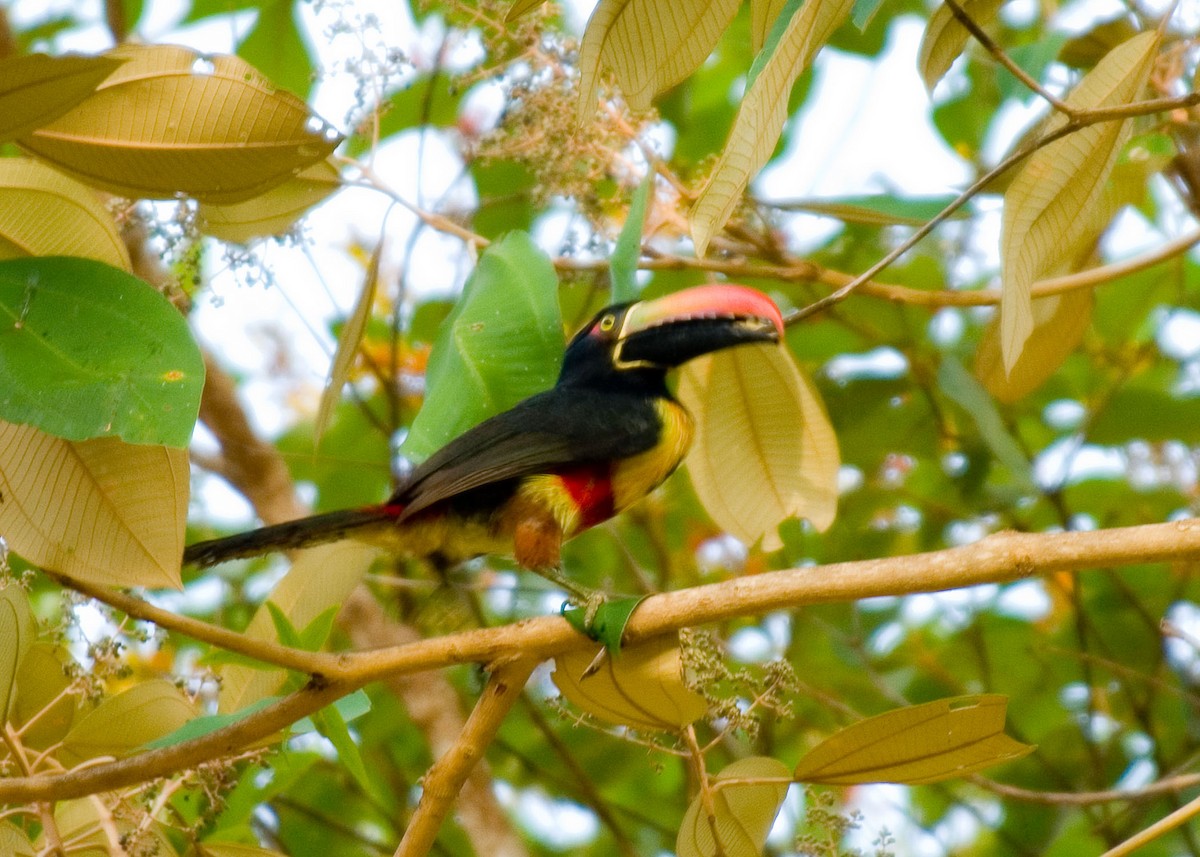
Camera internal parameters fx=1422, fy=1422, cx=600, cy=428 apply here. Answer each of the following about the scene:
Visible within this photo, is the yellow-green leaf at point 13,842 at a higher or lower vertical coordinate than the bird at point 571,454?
lower

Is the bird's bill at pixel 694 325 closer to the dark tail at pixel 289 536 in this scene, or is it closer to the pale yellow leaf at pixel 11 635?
the dark tail at pixel 289 536

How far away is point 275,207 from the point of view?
2506 millimetres

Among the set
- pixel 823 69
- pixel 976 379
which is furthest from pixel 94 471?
pixel 823 69

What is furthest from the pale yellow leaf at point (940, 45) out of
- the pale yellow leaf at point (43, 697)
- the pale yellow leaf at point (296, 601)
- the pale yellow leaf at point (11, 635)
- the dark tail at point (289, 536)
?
the pale yellow leaf at point (43, 697)

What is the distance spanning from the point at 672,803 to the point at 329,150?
2.56 m

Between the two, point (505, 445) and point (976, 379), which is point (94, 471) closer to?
point (505, 445)

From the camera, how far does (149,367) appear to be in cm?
166

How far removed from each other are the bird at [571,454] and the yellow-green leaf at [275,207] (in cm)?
50

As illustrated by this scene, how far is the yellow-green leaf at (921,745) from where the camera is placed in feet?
6.03

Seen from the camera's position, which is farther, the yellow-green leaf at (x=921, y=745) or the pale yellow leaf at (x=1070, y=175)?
the pale yellow leaf at (x=1070, y=175)

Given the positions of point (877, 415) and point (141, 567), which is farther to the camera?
point (877, 415)

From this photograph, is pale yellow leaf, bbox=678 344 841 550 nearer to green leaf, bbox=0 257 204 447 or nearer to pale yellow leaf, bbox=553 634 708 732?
pale yellow leaf, bbox=553 634 708 732

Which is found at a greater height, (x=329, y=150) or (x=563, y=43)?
(x=563, y=43)

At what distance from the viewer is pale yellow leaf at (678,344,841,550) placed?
2.67m
